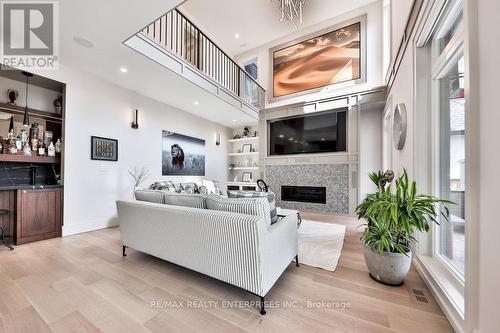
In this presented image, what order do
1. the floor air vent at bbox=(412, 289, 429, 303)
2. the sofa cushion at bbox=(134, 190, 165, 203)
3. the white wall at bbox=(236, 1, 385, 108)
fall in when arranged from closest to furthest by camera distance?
the floor air vent at bbox=(412, 289, 429, 303) < the sofa cushion at bbox=(134, 190, 165, 203) < the white wall at bbox=(236, 1, 385, 108)

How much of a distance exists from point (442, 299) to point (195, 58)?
244 inches

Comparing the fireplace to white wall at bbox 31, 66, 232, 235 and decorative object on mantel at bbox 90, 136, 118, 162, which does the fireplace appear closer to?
white wall at bbox 31, 66, 232, 235

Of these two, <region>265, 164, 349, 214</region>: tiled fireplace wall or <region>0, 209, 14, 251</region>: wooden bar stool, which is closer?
<region>0, 209, 14, 251</region>: wooden bar stool

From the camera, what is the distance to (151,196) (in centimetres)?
241

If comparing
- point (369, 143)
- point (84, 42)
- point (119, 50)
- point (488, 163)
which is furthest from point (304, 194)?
point (84, 42)

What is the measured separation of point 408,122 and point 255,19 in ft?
15.9

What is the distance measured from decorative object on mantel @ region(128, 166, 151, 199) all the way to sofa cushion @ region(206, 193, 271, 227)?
3.06 meters

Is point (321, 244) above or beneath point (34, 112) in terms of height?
beneath

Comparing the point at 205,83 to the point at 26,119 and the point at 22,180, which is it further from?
the point at 22,180

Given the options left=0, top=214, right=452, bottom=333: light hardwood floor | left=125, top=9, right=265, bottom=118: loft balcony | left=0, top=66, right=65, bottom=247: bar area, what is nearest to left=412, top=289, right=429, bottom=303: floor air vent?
left=0, top=214, right=452, bottom=333: light hardwood floor

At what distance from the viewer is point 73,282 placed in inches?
73.6

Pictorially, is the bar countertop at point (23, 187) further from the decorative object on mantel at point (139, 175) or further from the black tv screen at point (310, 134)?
the black tv screen at point (310, 134)

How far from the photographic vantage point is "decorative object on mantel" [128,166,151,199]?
13.8 feet

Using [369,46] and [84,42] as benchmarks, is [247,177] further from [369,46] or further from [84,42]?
[84,42]
